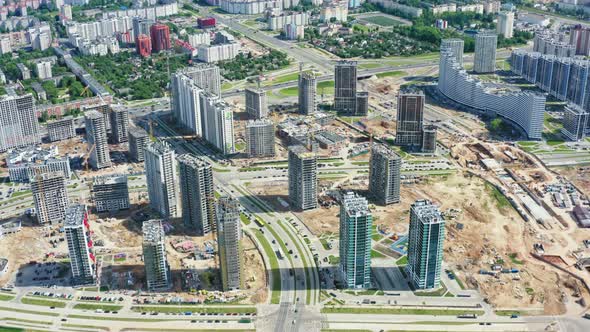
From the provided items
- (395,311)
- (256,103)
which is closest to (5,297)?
(395,311)

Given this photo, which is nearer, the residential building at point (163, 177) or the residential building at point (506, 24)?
the residential building at point (163, 177)

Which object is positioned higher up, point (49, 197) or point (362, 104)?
point (362, 104)

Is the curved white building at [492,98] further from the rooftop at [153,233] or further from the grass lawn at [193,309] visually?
the rooftop at [153,233]

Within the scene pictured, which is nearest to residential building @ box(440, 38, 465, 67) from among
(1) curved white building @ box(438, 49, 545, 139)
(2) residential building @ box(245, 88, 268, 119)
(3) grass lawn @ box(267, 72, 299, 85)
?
(1) curved white building @ box(438, 49, 545, 139)

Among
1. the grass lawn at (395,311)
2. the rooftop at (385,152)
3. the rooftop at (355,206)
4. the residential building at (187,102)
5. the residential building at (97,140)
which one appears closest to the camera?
the grass lawn at (395,311)

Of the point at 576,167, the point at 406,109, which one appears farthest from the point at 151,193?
the point at 576,167

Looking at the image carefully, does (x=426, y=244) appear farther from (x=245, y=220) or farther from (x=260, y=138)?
(x=260, y=138)

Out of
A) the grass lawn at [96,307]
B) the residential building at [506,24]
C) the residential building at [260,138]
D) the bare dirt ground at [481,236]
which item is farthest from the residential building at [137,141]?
the residential building at [506,24]
